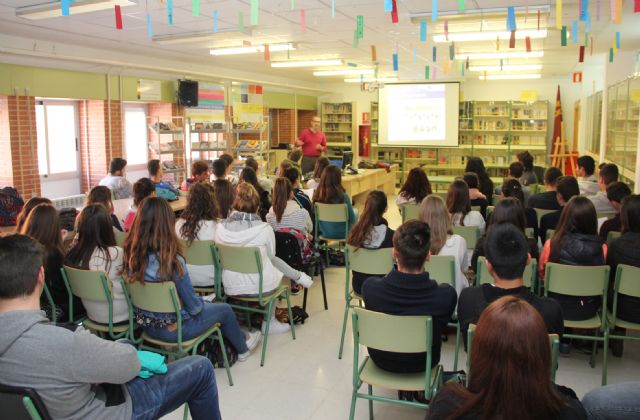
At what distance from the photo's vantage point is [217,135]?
11.7m

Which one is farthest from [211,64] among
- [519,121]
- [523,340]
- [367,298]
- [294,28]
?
[523,340]

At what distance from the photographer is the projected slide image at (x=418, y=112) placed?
42.2ft

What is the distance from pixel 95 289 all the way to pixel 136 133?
7.47 m

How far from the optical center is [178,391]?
246 cm

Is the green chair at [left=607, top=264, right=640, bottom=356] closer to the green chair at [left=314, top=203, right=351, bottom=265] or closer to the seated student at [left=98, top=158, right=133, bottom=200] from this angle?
the green chair at [left=314, top=203, right=351, bottom=265]

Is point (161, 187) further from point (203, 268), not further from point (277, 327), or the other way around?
point (277, 327)

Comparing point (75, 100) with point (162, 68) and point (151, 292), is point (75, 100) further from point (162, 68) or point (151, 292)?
point (151, 292)

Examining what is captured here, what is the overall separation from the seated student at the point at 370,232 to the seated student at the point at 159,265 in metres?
1.25

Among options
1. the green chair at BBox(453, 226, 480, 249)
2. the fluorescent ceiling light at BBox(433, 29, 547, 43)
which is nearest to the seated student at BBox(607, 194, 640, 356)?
the green chair at BBox(453, 226, 480, 249)

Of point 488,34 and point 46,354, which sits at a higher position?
point 488,34

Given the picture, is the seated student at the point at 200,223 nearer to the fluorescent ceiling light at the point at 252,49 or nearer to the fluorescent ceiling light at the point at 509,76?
the fluorescent ceiling light at the point at 252,49

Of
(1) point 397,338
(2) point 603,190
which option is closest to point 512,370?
(1) point 397,338

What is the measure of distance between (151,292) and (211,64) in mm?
8553

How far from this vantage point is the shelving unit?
32.2 feet
